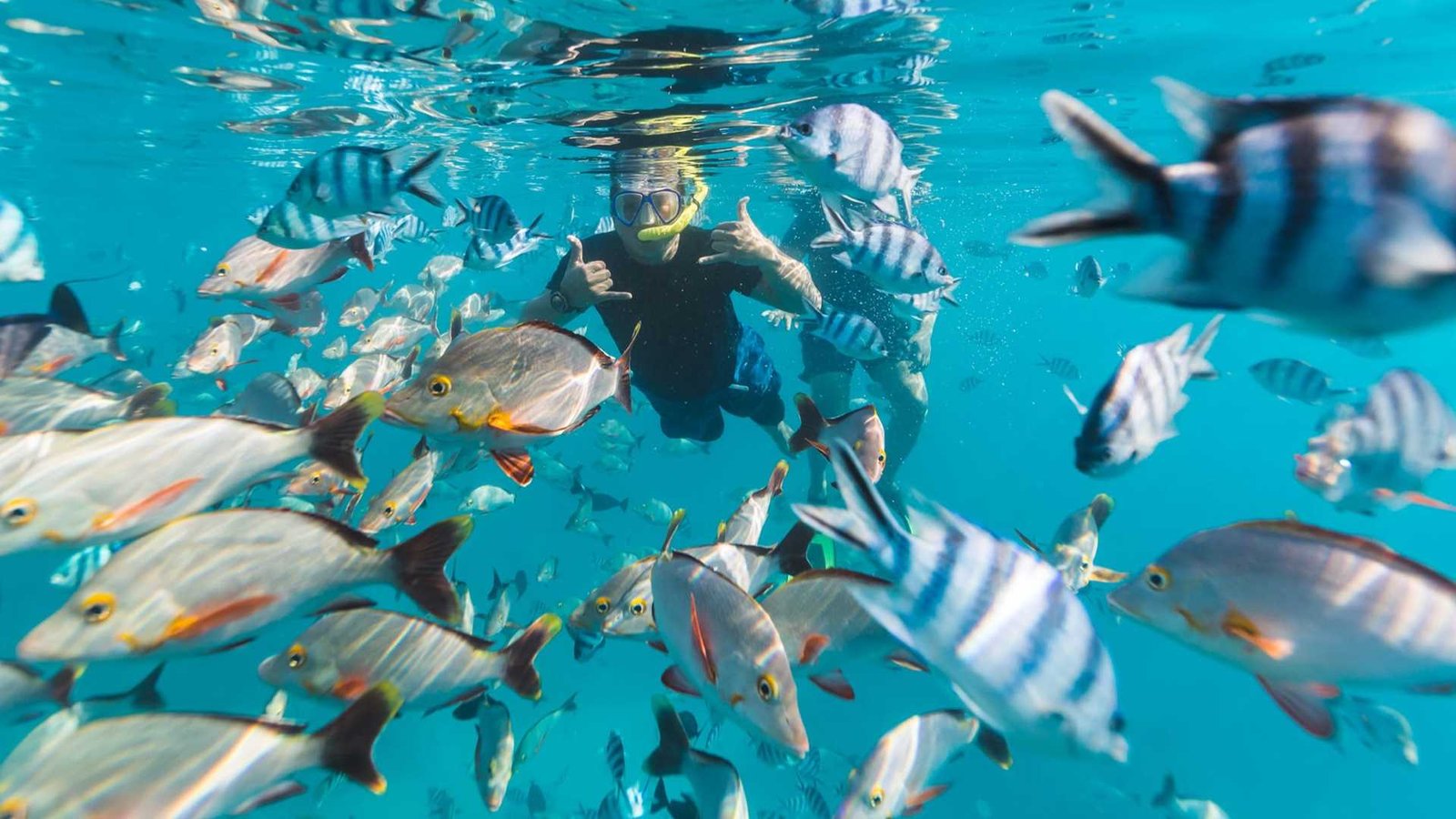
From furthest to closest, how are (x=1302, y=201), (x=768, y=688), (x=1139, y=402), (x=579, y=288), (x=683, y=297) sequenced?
(x=683, y=297)
(x=579, y=288)
(x=1139, y=402)
(x=768, y=688)
(x=1302, y=201)

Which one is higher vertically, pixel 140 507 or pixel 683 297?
pixel 140 507

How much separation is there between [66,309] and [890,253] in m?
5.29

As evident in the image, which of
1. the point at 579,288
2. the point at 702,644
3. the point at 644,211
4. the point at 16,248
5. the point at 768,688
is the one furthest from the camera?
the point at 644,211

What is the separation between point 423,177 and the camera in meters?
4.40

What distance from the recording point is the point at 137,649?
2.29 meters

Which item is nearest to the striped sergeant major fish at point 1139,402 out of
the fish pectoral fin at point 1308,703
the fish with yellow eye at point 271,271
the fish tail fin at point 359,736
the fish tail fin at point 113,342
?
the fish pectoral fin at point 1308,703

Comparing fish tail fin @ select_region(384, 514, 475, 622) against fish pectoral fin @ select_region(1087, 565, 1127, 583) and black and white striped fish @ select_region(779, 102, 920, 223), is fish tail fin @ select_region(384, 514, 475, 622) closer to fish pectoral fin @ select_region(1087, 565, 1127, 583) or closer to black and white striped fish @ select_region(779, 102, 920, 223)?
black and white striped fish @ select_region(779, 102, 920, 223)

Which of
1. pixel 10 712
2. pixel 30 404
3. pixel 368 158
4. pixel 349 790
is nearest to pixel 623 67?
pixel 368 158

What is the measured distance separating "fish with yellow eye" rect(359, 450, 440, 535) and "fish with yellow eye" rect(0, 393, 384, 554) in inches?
→ 89.9

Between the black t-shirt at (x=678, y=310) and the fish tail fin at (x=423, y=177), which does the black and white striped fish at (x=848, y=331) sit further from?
the fish tail fin at (x=423, y=177)

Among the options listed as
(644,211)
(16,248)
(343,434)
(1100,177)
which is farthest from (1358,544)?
(16,248)

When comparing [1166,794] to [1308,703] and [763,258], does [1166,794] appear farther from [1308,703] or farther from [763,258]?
[763,258]

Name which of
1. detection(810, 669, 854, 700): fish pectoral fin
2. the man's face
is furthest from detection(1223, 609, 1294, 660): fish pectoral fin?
the man's face

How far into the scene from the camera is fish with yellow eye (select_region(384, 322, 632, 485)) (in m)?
3.19
